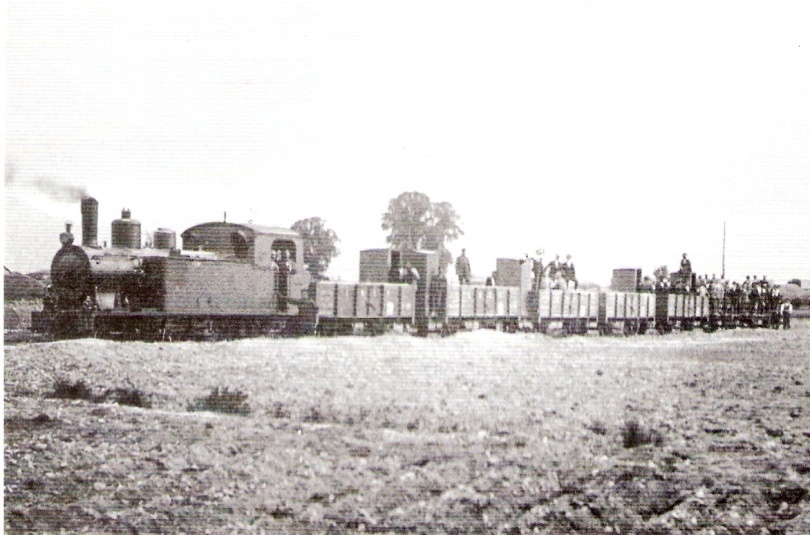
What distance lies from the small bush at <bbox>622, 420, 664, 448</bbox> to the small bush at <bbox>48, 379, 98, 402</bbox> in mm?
4054

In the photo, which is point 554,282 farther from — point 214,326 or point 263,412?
point 263,412

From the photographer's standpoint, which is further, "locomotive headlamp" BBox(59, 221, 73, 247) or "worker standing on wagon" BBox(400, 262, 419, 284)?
"worker standing on wagon" BBox(400, 262, 419, 284)

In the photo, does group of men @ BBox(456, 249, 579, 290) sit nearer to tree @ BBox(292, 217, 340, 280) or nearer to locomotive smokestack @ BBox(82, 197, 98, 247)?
tree @ BBox(292, 217, 340, 280)

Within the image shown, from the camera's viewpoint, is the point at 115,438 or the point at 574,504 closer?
the point at 574,504

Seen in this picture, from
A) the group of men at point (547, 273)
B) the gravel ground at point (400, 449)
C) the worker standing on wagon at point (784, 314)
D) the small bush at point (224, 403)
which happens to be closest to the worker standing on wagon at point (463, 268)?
the group of men at point (547, 273)

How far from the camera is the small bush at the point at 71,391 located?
17.8ft

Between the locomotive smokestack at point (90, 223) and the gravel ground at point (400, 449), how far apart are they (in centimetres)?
206

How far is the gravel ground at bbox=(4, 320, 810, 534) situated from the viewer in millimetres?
3682

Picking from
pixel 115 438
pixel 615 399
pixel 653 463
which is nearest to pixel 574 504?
pixel 653 463

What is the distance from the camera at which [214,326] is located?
8.96m

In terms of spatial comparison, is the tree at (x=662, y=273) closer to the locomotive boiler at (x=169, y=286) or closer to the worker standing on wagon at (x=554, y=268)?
the worker standing on wagon at (x=554, y=268)

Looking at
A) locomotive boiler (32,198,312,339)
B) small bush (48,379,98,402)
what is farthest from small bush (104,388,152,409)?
locomotive boiler (32,198,312,339)

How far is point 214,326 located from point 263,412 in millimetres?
4125

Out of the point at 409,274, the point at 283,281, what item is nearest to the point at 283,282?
the point at 283,281
